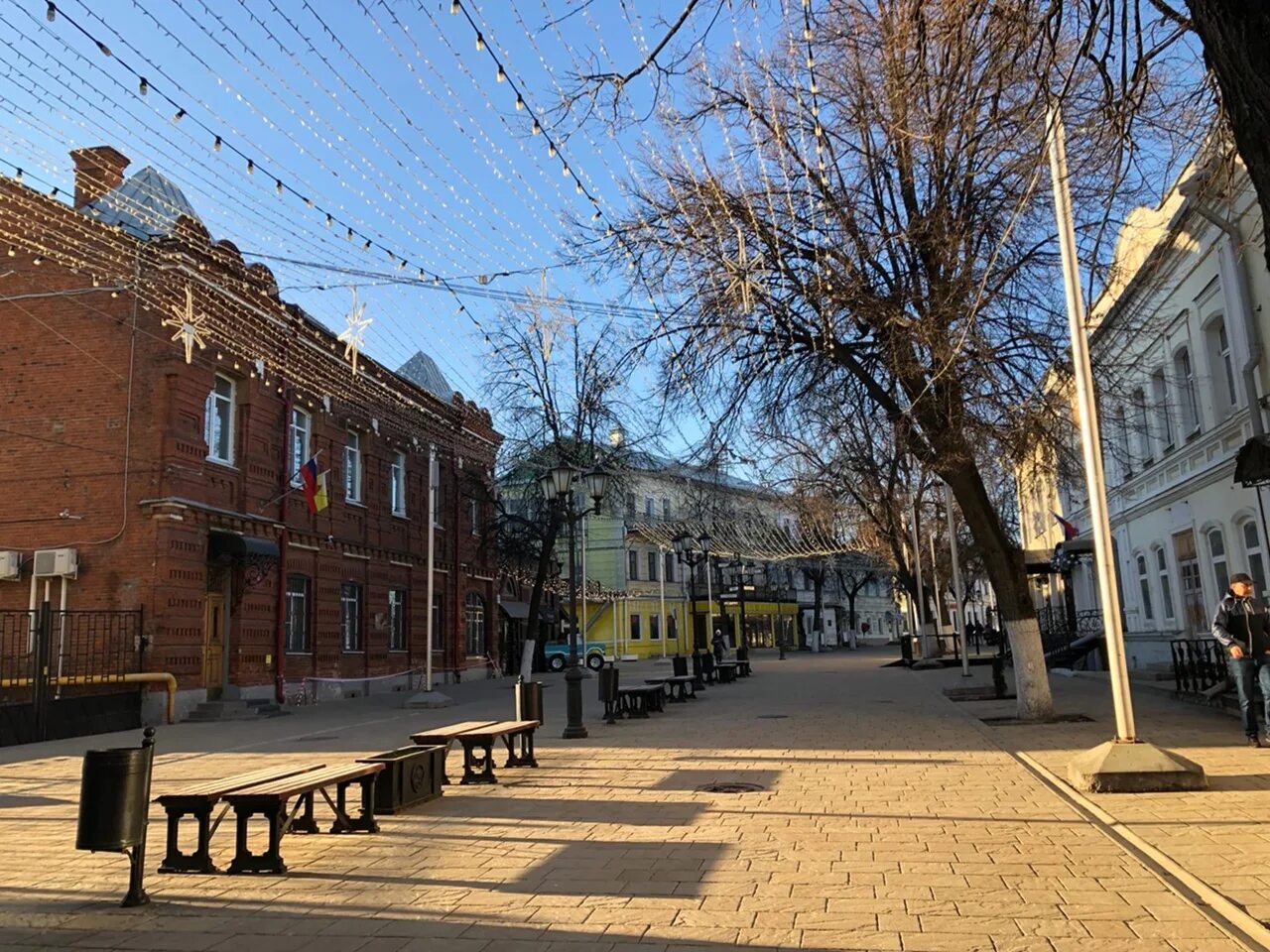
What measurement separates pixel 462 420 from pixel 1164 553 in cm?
2132

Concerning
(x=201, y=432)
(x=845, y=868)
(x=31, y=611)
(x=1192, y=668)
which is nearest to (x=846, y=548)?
(x=1192, y=668)

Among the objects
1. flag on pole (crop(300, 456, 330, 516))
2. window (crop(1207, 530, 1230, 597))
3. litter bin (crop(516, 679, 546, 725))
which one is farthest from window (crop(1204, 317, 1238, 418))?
flag on pole (crop(300, 456, 330, 516))

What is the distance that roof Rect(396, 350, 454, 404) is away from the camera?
35234mm

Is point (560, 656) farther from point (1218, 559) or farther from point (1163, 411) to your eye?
point (1218, 559)

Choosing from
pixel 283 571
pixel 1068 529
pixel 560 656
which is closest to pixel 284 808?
pixel 283 571

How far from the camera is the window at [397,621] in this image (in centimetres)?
2786

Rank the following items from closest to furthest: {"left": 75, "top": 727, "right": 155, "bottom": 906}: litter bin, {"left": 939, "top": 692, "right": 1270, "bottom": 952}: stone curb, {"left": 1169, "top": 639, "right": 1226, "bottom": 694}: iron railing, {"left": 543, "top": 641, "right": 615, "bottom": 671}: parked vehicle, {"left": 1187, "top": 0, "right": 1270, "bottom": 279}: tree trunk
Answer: {"left": 1187, "top": 0, "right": 1270, "bottom": 279}: tree trunk → {"left": 939, "top": 692, "right": 1270, "bottom": 952}: stone curb → {"left": 75, "top": 727, "right": 155, "bottom": 906}: litter bin → {"left": 1169, "top": 639, "right": 1226, "bottom": 694}: iron railing → {"left": 543, "top": 641, "right": 615, "bottom": 671}: parked vehicle

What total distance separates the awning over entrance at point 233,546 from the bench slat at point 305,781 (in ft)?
42.4

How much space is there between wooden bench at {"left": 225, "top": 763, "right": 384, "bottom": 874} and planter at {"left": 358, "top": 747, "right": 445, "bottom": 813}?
0.32 m

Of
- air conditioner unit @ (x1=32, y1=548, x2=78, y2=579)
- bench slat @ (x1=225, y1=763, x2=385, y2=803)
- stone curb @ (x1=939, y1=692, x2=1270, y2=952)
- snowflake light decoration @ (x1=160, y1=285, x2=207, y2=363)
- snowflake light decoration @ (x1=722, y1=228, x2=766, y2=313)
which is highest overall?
snowflake light decoration @ (x1=160, y1=285, x2=207, y2=363)

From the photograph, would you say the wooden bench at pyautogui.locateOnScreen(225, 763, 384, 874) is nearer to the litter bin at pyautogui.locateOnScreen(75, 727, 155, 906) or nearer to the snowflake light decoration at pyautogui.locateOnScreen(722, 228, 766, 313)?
the litter bin at pyautogui.locateOnScreen(75, 727, 155, 906)

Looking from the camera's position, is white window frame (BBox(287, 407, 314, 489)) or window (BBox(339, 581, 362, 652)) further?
window (BBox(339, 581, 362, 652))

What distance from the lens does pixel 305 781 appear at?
21.8 feet

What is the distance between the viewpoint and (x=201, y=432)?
19422 millimetres
